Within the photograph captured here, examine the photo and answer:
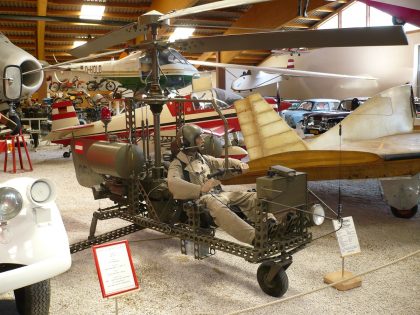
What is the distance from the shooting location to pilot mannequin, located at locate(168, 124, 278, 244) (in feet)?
12.1

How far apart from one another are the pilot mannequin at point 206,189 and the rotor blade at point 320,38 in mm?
956

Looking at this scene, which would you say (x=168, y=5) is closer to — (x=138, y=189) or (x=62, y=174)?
(x=62, y=174)

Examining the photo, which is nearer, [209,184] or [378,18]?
[209,184]

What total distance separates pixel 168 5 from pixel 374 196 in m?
11.4

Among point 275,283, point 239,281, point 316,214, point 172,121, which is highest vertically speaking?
point 172,121

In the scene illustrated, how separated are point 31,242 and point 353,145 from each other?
14.2 feet

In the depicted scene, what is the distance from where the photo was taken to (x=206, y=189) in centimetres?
376

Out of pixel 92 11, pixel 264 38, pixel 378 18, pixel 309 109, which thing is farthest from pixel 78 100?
pixel 264 38

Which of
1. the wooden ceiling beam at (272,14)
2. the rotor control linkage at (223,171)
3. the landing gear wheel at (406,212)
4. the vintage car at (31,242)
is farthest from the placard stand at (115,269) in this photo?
the wooden ceiling beam at (272,14)

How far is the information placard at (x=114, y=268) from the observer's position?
8.60 ft

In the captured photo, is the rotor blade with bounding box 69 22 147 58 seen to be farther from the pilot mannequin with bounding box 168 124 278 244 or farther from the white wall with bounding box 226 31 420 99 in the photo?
the white wall with bounding box 226 31 420 99

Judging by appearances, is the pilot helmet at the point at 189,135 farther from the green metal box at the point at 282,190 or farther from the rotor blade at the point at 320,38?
the green metal box at the point at 282,190

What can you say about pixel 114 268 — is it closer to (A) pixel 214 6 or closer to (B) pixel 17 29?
(A) pixel 214 6

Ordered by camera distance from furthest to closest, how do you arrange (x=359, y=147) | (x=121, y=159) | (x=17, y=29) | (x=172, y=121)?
(x=17, y=29) → (x=172, y=121) → (x=359, y=147) → (x=121, y=159)
